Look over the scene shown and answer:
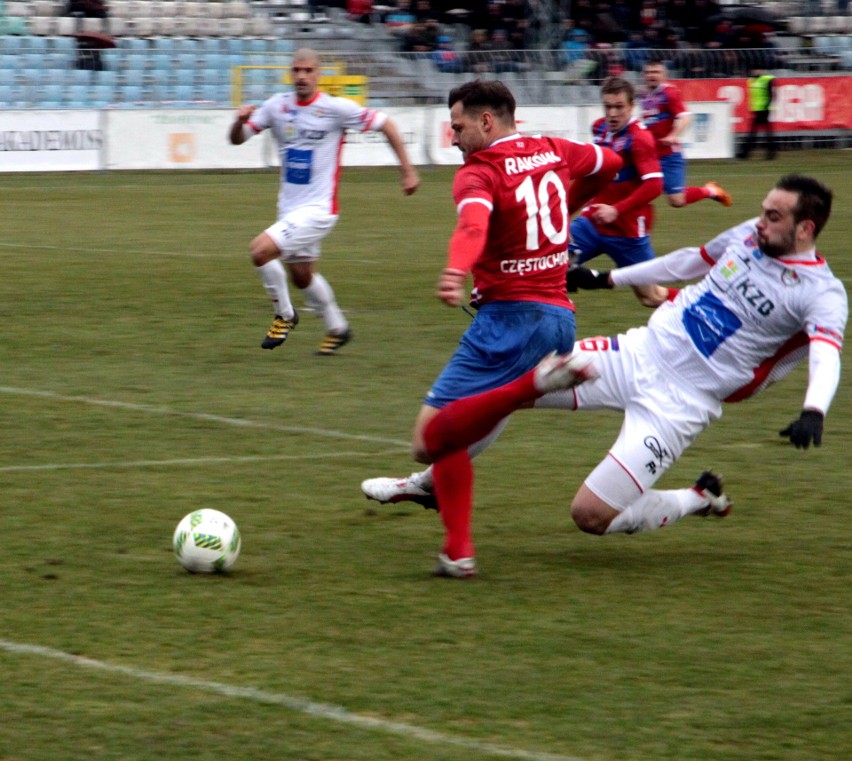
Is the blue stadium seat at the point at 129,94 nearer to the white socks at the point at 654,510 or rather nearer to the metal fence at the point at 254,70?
the metal fence at the point at 254,70

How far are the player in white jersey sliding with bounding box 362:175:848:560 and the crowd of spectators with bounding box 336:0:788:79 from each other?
26998 mm

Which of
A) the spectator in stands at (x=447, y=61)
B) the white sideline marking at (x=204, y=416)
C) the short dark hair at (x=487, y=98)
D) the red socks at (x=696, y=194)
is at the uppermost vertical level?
the short dark hair at (x=487, y=98)

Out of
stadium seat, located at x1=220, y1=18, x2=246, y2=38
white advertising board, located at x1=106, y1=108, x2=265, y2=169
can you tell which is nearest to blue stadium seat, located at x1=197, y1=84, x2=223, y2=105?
white advertising board, located at x1=106, y1=108, x2=265, y2=169

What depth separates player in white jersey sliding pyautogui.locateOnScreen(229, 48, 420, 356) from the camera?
1107cm

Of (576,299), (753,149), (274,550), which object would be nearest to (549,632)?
(274,550)

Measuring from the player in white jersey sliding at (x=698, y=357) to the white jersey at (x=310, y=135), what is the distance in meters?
5.14

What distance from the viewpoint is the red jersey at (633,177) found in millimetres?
11734

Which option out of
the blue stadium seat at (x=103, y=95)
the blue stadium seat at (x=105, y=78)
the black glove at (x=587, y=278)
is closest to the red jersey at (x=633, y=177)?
the black glove at (x=587, y=278)

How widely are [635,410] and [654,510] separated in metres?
0.40

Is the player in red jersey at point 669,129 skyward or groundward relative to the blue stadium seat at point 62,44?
skyward

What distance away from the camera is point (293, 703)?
14.6 ft

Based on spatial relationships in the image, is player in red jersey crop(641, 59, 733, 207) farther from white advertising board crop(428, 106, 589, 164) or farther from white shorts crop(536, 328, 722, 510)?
white advertising board crop(428, 106, 589, 164)

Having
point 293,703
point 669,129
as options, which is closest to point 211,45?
point 669,129

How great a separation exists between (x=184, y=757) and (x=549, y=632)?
153 centimetres
